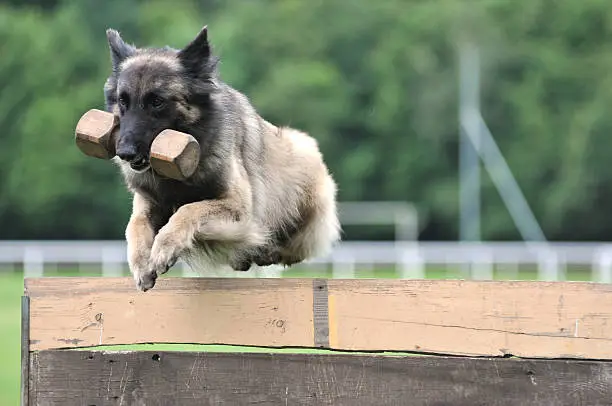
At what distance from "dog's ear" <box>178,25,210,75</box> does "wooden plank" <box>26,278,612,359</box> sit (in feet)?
4.17

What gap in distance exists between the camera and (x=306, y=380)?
4.09 meters

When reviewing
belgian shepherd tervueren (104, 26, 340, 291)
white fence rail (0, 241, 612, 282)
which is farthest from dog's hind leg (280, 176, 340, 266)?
white fence rail (0, 241, 612, 282)

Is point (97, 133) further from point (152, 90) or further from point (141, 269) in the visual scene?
point (141, 269)

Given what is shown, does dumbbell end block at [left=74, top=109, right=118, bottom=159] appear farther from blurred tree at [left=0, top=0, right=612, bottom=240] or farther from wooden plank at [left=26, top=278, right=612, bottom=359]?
blurred tree at [left=0, top=0, right=612, bottom=240]

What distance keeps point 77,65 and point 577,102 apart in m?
16.5

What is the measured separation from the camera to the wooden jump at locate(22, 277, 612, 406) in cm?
392

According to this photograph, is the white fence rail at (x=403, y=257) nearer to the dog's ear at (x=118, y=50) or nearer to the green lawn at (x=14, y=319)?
the green lawn at (x=14, y=319)

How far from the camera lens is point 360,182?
38.8 metres

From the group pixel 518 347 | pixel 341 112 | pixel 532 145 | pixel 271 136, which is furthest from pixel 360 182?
pixel 518 347

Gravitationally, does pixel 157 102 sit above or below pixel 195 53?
below

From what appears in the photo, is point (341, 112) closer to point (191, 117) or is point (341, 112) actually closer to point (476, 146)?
point (476, 146)

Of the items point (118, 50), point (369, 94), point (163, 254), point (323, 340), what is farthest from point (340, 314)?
point (369, 94)

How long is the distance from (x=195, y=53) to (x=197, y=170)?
550 mm

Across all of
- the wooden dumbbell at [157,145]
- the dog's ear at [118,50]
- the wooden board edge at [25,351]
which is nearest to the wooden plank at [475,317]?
the wooden dumbbell at [157,145]
